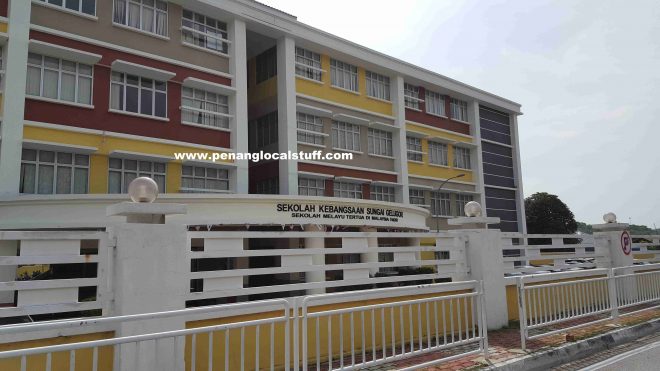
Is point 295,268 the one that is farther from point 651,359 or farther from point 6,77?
point 6,77

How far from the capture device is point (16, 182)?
17844mm

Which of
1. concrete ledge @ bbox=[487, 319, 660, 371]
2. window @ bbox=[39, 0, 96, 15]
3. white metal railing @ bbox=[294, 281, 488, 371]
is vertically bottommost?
concrete ledge @ bbox=[487, 319, 660, 371]

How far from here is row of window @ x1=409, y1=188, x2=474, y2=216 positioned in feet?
114

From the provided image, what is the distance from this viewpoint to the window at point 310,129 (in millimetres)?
28016

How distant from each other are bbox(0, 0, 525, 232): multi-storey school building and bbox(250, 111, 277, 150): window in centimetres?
10

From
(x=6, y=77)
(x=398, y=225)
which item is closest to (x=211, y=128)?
(x=6, y=77)

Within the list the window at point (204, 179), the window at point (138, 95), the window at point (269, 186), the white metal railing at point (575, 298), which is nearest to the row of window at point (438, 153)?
the window at point (269, 186)

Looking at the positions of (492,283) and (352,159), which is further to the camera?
(352,159)

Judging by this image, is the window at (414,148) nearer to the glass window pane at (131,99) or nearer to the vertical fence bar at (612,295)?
the glass window pane at (131,99)

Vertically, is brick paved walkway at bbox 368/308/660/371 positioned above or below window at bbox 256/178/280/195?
below

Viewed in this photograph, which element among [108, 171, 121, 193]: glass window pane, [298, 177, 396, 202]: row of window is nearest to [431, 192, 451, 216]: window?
[298, 177, 396, 202]: row of window

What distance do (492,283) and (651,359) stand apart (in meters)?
2.75

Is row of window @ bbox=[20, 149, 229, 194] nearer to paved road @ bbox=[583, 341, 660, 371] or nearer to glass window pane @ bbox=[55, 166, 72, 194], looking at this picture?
glass window pane @ bbox=[55, 166, 72, 194]

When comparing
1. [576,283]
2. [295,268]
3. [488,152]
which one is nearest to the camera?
[295,268]
